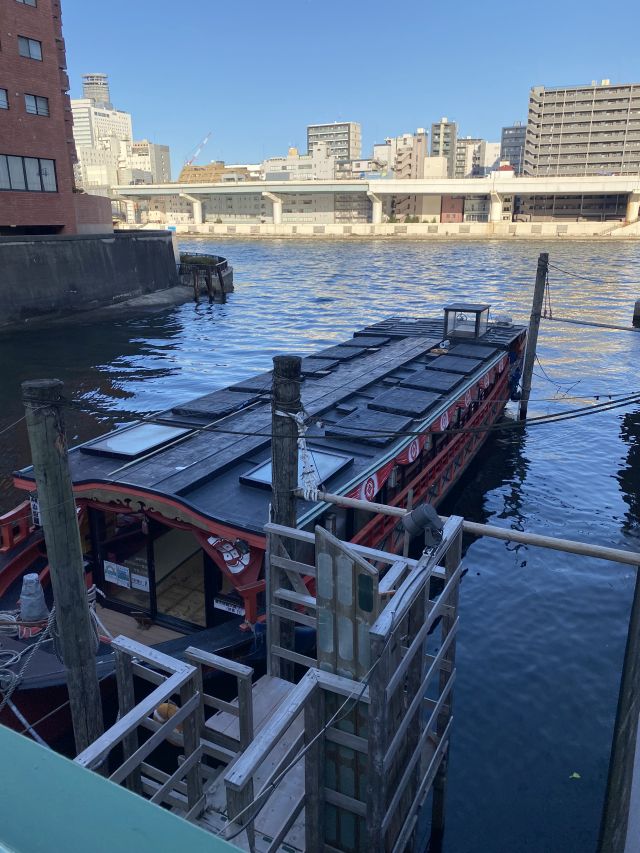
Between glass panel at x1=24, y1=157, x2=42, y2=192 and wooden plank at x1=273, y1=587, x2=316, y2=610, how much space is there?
1995 inches

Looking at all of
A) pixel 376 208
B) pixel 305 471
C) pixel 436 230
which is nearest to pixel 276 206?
pixel 376 208

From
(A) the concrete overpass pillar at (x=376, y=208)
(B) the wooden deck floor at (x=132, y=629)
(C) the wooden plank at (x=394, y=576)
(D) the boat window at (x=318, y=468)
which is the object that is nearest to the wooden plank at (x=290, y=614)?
(C) the wooden plank at (x=394, y=576)

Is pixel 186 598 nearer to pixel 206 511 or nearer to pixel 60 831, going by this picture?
pixel 206 511

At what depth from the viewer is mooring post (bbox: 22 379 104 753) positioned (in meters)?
9.30

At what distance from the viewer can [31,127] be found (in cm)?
5100

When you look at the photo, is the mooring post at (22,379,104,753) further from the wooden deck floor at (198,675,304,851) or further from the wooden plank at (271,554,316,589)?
the wooden plank at (271,554,316,589)

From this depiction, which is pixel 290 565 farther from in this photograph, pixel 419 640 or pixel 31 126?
pixel 31 126

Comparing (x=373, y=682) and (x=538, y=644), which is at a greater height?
(x=373, y=682)

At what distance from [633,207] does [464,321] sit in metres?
140

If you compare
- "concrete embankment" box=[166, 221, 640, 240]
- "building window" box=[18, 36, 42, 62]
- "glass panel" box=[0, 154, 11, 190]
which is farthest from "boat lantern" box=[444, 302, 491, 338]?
"concrete embankment" box=[166, 221, 640, 240]

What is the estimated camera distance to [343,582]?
25.4ft

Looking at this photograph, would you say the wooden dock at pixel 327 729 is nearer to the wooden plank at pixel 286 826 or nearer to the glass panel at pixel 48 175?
the wooden plank at pixel 286 826

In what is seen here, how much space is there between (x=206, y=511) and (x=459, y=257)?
11205cm

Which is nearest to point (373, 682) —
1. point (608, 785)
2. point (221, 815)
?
point (221, 815)
